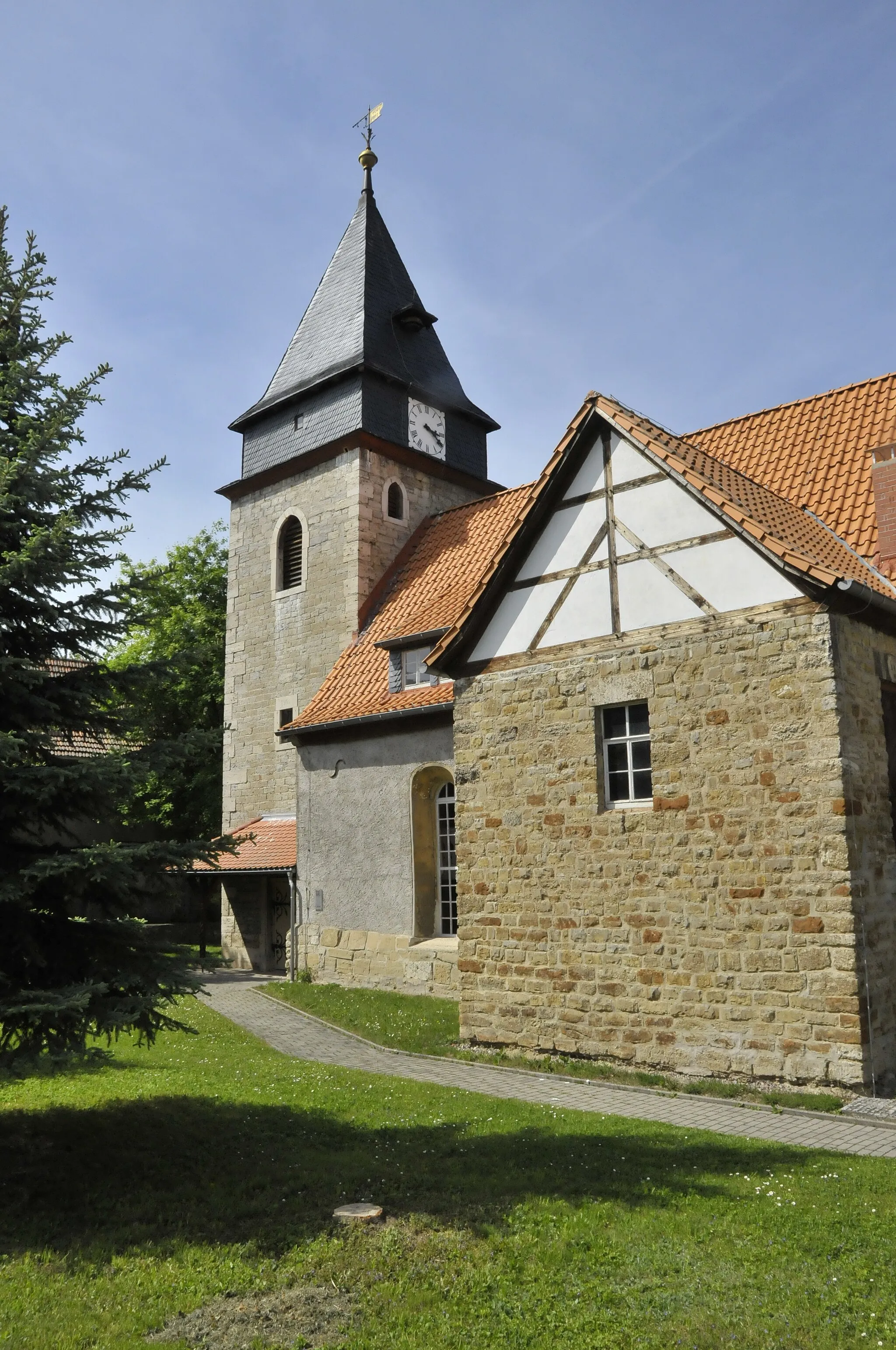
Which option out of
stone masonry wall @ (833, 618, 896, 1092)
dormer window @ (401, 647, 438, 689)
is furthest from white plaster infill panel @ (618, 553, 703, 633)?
dormer window @ (401, 647, 438, 689)

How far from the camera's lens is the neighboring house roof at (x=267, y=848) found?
18750 mm

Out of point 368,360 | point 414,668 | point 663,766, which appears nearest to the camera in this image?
point 663,766

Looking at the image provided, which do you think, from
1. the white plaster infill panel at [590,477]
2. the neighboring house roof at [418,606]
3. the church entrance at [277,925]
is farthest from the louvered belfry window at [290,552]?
the white plaster infill panel at [590,477]

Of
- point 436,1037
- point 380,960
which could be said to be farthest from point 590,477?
point 380,960

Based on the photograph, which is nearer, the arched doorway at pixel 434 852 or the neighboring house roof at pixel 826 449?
the neighboring house roof at pixel 826 449

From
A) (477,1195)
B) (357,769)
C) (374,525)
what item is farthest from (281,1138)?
(374,525)

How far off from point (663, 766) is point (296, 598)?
13.2m

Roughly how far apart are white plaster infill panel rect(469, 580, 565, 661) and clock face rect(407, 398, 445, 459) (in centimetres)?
1132

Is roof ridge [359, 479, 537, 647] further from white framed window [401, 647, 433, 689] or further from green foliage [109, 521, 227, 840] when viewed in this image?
green foliage [109, 521, 227, 840]

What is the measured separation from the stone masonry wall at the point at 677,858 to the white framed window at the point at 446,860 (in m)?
4.33

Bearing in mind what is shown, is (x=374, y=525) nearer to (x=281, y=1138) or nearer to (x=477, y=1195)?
(x=281, y=1138)

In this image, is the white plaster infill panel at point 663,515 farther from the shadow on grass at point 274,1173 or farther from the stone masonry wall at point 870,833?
the shadow on grass at point 274,1173

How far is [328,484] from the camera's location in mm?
21875

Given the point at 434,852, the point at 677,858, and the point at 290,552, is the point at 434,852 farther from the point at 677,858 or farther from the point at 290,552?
the point at 290,552
